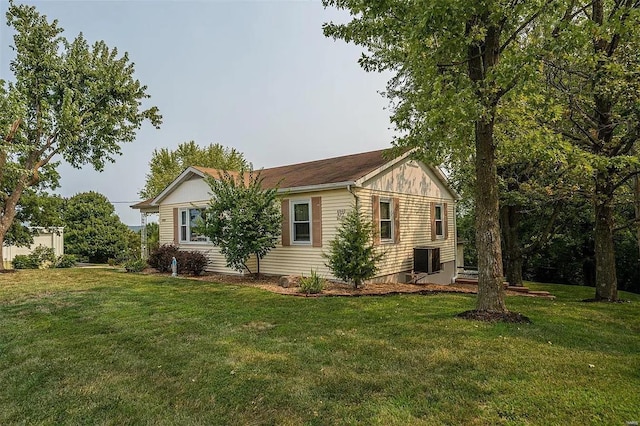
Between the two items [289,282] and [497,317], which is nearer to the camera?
[497,317]

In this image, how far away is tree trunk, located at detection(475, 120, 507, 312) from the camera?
621cm

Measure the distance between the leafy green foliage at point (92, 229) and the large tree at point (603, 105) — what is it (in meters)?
23.2

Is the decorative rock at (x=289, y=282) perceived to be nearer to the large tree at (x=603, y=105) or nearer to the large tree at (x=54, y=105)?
the large tree at (x=603, y=105)

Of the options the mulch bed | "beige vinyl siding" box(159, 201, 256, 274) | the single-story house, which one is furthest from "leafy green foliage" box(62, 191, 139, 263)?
the mulch bed

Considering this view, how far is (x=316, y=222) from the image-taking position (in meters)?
11.1

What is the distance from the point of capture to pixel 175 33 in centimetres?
1303

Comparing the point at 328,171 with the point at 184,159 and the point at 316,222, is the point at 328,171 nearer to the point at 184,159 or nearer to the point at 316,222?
the point at 316,222

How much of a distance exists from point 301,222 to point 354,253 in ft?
9.16

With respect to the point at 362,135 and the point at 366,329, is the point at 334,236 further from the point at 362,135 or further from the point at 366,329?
the point at 362,135

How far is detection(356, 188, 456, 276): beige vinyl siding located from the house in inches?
1.2

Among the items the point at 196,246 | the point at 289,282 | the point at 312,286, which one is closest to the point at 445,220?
the point at 289,282

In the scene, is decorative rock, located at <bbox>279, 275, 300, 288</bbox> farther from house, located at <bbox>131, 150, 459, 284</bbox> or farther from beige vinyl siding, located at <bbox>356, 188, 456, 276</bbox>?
beige vinyl siding, located at <bbox>356, 188, 456, 276</bbox>

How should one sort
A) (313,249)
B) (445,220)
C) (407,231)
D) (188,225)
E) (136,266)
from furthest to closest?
(445,220), (136,266), (188,225), (407,231), (313,249)

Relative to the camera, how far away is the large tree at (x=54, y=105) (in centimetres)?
1491
